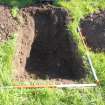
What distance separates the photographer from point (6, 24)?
7887 mm

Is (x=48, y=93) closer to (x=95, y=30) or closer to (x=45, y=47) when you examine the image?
(x=45, y=47)

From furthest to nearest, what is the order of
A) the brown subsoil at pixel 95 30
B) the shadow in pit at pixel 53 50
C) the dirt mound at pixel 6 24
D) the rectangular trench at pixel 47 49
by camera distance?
the brown subsoil at pixel 95 30 → the dirt mound at pixel 6 24 → the shadow in pit at pixel 53 50 → the rectangular trench at pixel 47 49

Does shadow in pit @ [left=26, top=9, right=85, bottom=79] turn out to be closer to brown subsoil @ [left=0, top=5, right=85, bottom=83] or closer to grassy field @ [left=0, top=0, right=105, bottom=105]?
brown subsoil @ [left=0, top=5, right=85, bottom=83]

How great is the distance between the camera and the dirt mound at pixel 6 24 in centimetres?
758

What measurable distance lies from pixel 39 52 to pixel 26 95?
1925 millimetres

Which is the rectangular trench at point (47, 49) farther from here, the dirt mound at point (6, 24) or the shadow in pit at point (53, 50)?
the dirt mound at point (6, 24)

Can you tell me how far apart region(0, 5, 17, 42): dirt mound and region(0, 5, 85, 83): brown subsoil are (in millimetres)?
30

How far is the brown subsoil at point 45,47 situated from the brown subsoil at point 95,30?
403mm

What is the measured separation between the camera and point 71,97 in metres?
6.20

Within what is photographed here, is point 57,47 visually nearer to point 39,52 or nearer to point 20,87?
point 39,52

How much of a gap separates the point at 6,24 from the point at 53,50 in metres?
1.11

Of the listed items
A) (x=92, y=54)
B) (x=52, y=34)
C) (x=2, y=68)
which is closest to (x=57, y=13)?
(x=52, y=34)

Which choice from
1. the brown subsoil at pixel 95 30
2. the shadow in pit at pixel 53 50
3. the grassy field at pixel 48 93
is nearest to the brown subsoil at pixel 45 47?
the shadow in pit at pixel 53 50

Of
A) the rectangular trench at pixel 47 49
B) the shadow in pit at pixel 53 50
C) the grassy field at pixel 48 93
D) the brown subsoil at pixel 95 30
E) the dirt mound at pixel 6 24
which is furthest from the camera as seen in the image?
the brown subsoil at pixel 95 30
